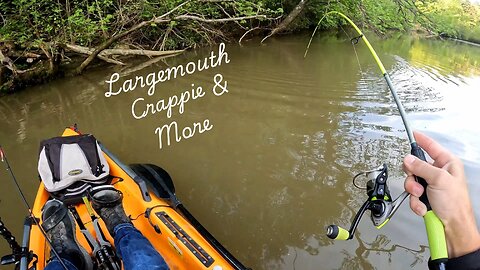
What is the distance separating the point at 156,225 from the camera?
2.62m

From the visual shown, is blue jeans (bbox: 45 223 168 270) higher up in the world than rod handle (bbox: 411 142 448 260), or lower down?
lower down

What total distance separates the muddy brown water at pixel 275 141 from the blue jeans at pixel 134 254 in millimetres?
873

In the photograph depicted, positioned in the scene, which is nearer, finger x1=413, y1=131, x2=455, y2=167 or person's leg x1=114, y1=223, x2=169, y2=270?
finger x1=413, y1=131, x2=455, y2=167

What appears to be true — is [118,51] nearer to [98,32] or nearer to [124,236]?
[98,32]

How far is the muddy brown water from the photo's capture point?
3006 mm

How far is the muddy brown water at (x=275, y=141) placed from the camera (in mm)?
3006

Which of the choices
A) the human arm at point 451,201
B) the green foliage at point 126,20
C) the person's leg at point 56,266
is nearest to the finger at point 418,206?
the human arm at point 451,201

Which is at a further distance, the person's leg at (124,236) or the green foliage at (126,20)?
the green foliage at (126,20)

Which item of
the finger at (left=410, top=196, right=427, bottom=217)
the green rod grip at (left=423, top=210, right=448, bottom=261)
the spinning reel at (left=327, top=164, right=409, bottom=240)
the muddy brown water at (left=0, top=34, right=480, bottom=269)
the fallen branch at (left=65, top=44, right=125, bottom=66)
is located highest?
the finger at (left=410, top=196, right=427, bottom=217)

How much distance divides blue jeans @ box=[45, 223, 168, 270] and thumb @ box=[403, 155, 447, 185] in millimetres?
1315

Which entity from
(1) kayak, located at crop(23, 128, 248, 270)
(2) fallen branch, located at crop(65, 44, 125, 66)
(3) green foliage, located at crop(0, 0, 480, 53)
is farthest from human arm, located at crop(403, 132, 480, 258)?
(2) fallen branch, located at crop(65, 44, 125, 66)

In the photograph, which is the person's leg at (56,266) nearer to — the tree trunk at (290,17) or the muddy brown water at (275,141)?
the muddy brown water at (275,141)

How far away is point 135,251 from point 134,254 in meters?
0.03

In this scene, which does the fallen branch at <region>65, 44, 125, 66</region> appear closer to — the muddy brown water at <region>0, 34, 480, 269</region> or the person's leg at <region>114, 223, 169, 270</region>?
the muddy brown water at <region>0, 34, 480, 269</region>
